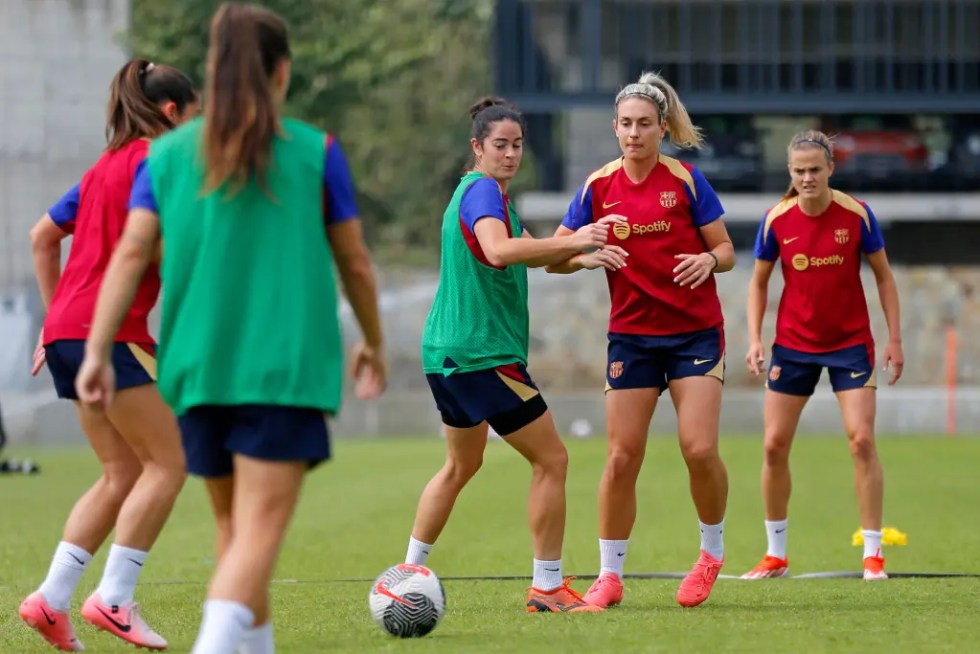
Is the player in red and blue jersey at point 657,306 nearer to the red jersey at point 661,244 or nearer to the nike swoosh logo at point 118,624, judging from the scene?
the red jersey at point 661,244

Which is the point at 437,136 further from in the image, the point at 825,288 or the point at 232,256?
the point at 232,256

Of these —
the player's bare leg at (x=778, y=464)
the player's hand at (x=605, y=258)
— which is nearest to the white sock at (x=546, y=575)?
the player's hand at (x=605, y=258)

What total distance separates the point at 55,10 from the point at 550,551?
86.6ft

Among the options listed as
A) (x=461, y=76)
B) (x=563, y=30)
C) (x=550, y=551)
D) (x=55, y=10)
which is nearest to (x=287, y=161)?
(x=550, y=551)

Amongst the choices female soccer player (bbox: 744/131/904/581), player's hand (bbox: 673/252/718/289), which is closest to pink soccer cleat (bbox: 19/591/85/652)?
player's hand (bbox: 673/252/718/289)

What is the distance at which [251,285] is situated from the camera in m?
4.85

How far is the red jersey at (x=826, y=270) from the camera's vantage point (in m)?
9.33

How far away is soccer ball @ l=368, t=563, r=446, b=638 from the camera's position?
22.3ft

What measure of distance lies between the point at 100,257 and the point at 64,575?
3.93 ft

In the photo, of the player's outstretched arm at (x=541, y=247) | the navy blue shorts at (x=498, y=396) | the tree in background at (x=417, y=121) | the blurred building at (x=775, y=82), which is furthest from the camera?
the tree in background at (x=417, y=121)

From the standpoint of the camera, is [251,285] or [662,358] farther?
[662,358]

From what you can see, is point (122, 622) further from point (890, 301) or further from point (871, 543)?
point (890, 301)

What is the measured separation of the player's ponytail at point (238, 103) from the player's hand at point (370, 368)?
0.61 meters

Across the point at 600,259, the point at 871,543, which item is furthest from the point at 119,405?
the point at 871,543
